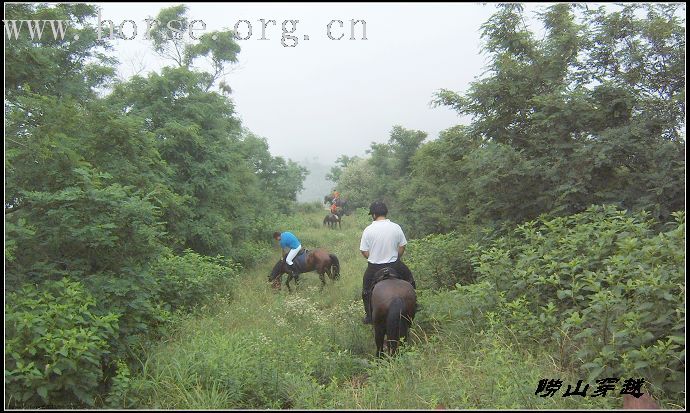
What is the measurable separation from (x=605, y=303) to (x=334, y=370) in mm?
2876

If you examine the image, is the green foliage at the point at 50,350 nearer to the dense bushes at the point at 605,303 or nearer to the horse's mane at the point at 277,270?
the dense bushes at the point at 605,303

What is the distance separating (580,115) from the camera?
8.11 m

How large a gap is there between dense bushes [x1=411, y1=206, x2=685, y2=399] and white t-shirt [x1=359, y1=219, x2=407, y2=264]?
3.58ft

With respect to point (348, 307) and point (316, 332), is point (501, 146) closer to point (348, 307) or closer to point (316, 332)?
point (348, 307)

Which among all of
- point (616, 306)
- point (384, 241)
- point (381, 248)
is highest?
point (384, 241)

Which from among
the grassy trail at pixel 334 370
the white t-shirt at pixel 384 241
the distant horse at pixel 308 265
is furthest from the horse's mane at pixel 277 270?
the white t-shirt at pixel 384 241

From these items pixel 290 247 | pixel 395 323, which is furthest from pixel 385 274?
pixel 290 247

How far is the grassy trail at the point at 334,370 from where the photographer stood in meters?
4.02

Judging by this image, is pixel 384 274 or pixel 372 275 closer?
pixel 384 274

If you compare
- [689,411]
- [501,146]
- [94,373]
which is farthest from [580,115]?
[94,373]

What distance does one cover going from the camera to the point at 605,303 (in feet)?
13.1

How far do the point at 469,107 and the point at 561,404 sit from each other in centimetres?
713

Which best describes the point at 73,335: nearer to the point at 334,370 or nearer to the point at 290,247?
the point at 334,370

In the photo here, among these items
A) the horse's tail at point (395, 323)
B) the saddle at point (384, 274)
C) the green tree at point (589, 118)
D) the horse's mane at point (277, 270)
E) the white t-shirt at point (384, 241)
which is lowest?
the horse's mane at point (277, 270)
